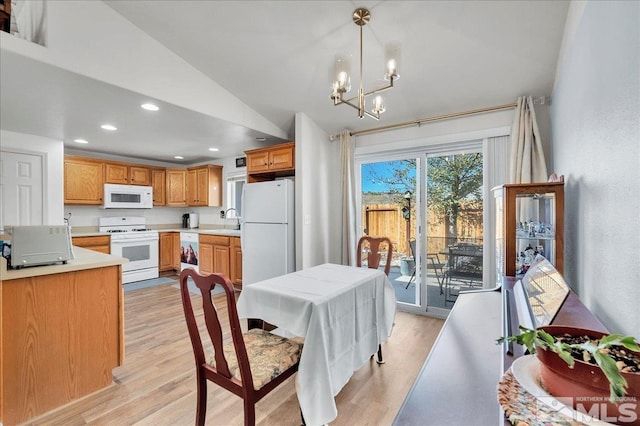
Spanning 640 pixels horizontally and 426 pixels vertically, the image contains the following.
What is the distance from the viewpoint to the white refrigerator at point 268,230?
3512 millimetres

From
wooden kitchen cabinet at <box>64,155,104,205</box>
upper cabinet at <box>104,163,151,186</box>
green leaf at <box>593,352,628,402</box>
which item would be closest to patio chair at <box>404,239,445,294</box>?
green leaf at <box>593,352,628,402</box>

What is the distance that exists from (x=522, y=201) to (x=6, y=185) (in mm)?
5429

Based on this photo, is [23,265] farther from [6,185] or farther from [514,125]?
[514,125]

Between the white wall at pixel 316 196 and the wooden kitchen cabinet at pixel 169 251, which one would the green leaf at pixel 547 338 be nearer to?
the white wall at pixel 316 196

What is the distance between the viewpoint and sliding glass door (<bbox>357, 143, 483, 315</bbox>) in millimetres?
3170

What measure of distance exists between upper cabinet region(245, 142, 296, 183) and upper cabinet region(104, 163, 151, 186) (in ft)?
8.17

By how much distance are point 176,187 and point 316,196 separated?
11.1ft

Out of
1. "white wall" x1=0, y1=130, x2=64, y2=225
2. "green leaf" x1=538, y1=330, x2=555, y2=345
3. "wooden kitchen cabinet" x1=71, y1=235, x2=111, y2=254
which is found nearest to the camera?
"green leaf" x1=538, y1=330, x2=555, y2=345

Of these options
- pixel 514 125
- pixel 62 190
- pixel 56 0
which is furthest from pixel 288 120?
pixel 62 190

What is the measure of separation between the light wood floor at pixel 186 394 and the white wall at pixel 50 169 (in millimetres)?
2381

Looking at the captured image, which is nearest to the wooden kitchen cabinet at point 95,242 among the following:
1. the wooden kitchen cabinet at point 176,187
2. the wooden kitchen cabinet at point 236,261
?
the wooden kitchen cabinet at point 176,187

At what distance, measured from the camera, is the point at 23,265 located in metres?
1.76

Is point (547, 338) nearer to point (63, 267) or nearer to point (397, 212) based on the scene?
point (63, 267)

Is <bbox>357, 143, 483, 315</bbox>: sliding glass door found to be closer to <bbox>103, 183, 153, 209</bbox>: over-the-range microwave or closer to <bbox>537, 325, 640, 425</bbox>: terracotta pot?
<bbox>537, 325, 640, 425</bbox>: terracotta pot
